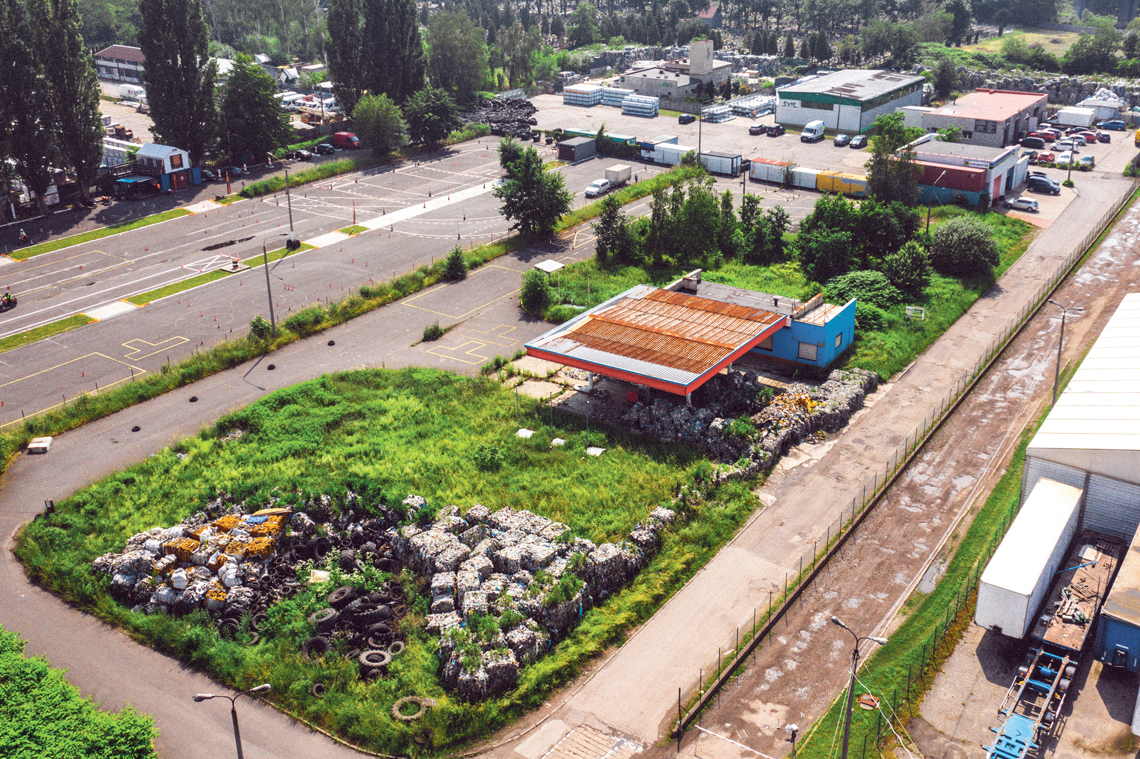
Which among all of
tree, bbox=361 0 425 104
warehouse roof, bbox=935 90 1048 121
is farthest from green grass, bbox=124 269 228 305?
warehouse roof, bbox=935 90 1048 121

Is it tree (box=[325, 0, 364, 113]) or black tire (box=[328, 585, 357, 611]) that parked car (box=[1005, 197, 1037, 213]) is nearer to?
tree (box=[325, 0, 364, 113])

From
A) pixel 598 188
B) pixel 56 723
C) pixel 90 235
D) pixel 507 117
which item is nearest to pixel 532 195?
pixel 598 188

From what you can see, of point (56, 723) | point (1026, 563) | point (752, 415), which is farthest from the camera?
point (752, 415)

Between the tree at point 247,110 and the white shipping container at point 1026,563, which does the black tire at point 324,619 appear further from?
the tree at point 247,110

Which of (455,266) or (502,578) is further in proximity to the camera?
(455,266)

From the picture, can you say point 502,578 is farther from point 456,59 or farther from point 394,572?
point 456,59

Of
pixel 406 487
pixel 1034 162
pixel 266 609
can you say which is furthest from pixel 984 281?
pixel 266 609
